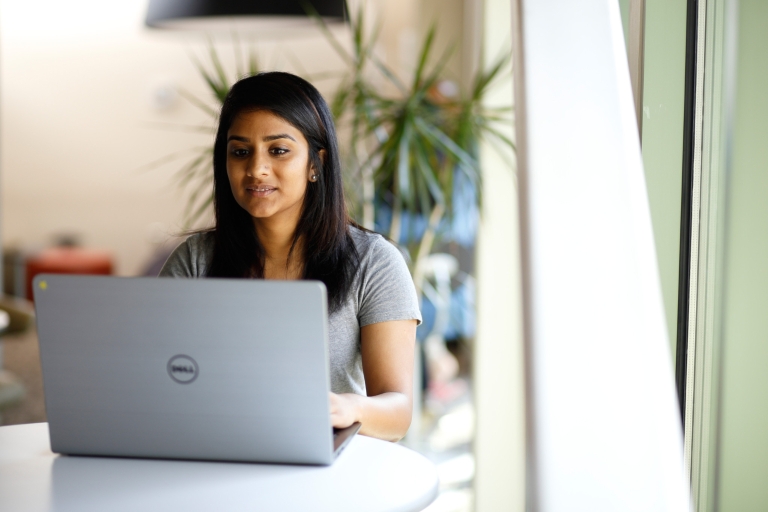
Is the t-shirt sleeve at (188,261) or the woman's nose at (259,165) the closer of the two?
the woman's nose at (259,165)

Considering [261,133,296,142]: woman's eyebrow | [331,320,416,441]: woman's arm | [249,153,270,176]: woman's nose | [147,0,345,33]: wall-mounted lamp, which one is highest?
[147,0,345,33]: wall-mounted lamp

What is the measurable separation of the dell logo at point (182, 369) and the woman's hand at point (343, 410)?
→ 23 centimetres

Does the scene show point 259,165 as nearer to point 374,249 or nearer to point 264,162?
point 264,162

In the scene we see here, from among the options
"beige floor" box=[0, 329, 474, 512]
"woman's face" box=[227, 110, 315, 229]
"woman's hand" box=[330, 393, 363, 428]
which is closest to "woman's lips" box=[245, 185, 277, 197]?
"woman's face" box=[227, 110, 315, 229]

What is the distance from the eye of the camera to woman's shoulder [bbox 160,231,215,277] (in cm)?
166

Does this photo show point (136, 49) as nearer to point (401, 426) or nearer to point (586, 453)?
point (401, 426)

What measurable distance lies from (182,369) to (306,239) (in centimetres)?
69

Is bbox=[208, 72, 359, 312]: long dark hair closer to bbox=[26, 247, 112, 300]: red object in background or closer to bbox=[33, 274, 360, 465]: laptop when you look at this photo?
bbox=[33, 274, 360, 465]: laptop

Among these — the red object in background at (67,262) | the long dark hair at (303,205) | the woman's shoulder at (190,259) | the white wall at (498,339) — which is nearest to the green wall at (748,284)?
the long dark hair at (303,205)

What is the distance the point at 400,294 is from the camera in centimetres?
155

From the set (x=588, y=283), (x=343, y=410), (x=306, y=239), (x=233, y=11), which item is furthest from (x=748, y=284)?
(x=233, y=11)

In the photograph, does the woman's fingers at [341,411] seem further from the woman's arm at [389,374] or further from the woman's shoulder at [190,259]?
the woman's shoulder at [190,259]

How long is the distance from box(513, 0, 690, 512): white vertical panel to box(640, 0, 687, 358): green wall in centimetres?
27

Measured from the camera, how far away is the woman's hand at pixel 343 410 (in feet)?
3.73
